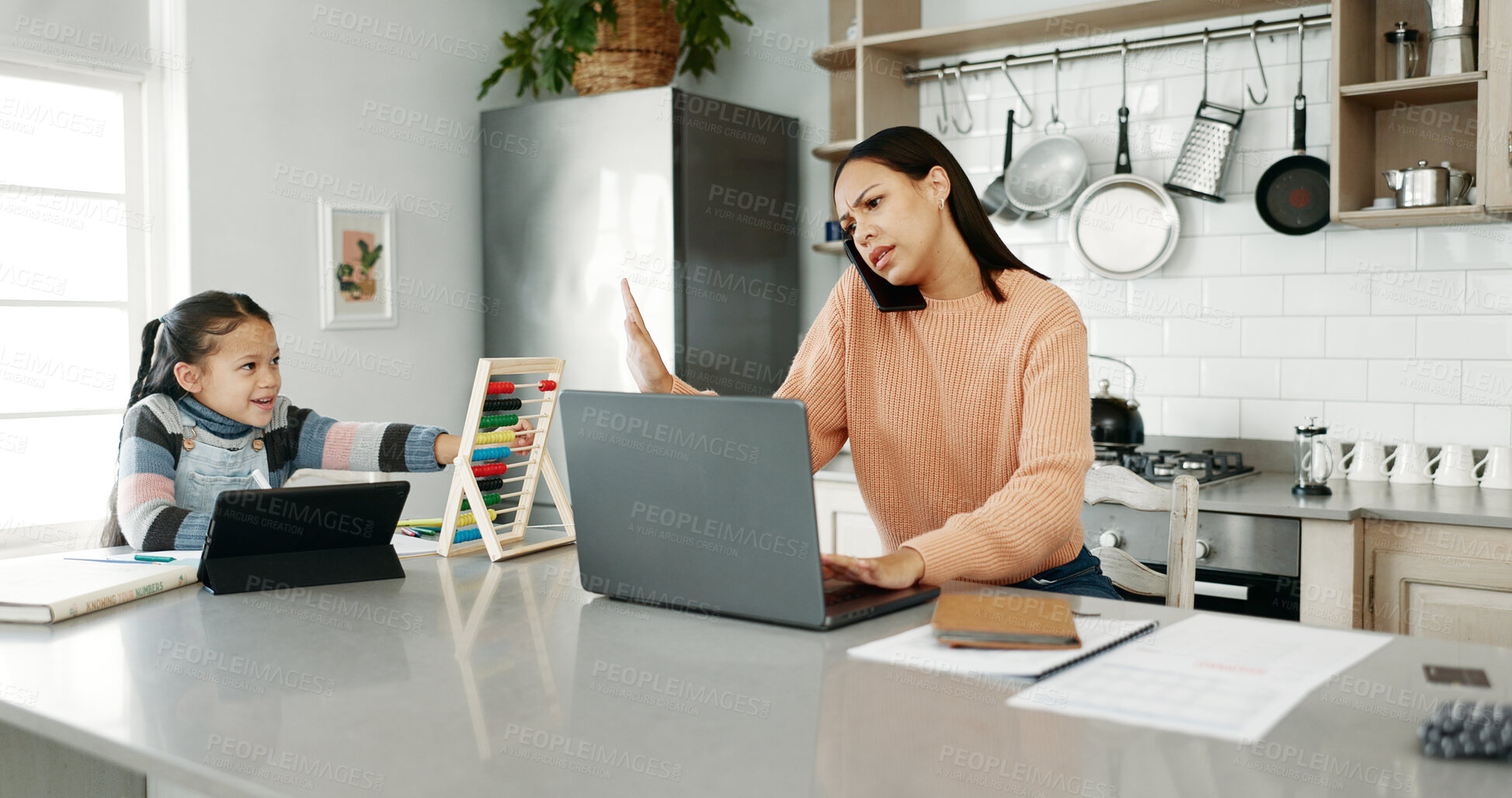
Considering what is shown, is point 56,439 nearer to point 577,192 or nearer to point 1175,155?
point 577,192

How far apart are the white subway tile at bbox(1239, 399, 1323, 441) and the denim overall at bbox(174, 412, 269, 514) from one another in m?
2.40

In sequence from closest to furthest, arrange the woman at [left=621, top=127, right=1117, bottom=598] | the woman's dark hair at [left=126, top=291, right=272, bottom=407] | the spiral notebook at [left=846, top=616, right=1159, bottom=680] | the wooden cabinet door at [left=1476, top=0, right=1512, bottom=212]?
1. the spiral notebook at [left=846, top=616, right=1159, bottom=680]
2. the woman at [left=621, top=127, right=1117, bottom=598]
3. the woman's dark hair at [left=126, top=291, right=272, bottom=407]
4. the wooden cabinet door at [left=1476, top=0, right=1512, bottom=212]

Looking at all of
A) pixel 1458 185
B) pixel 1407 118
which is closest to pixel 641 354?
pixel 1458 185

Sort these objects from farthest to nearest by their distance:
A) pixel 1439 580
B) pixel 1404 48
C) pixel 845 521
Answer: pixel 845 521
pixel 1404 48
pixel 1439 580

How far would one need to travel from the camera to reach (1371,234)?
296cm

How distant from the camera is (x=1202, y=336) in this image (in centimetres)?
320

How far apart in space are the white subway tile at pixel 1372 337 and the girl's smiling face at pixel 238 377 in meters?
2.47

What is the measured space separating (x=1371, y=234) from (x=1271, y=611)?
103cm

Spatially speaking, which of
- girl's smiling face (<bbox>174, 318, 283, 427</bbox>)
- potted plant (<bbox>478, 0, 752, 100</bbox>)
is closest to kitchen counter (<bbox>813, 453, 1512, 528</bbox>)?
girl's smiling face (<bbox>174, 318, 283, 427</bbox>)

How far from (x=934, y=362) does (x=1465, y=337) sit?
5.90 ft

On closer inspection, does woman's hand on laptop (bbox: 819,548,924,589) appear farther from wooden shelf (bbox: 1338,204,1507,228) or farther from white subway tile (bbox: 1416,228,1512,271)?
white subway tile (bbox: 1416,228,1512,271)

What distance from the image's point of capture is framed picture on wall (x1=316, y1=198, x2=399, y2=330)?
136 inches

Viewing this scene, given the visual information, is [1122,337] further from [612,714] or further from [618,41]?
[612,714]

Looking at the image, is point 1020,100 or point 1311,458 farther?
point 1020,100
